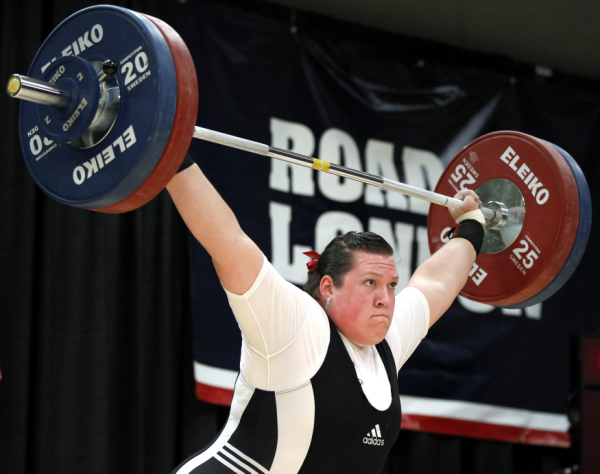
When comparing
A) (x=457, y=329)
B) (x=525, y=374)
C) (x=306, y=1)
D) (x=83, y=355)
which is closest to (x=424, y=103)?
(x=306, y=1)

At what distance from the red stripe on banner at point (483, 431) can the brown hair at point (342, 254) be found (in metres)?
1.85

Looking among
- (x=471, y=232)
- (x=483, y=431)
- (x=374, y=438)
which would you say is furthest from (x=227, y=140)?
(x=483, y=431)

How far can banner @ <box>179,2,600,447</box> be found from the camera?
348 cm

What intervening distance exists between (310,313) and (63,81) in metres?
0.85

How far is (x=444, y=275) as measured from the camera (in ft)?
7.64

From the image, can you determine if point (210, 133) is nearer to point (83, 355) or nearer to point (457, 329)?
point (83, 355)

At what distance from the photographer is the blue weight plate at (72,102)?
1.63 metres

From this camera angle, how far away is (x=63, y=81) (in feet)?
5.59

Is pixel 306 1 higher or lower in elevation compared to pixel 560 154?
higher

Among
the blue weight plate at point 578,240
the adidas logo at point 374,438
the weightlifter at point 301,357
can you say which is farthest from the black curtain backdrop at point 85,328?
the blue weight plate at point 578,240

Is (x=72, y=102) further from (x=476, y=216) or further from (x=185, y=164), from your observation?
(x=476, y=216)

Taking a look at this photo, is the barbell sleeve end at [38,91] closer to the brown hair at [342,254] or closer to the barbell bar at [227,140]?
the barbell bar at [227,140]

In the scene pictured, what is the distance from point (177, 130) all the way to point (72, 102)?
29 centimetres

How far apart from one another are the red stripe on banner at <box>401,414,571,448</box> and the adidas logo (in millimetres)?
1860
